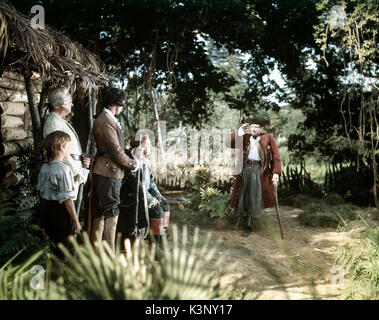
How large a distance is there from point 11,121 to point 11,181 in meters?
0.88

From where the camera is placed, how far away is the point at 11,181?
4.88 m

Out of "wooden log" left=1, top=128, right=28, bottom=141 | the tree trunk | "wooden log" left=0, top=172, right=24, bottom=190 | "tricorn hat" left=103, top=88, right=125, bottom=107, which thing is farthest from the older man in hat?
"wooden log" left=1, top=128, right=28, bottom=141

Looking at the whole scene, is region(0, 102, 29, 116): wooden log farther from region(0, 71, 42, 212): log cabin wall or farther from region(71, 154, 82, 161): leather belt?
region(71, 154, 82, 161): leather belt

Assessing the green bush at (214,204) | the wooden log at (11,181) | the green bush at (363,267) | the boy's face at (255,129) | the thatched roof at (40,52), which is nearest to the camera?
the thatched roof at (40,52)

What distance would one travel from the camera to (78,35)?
7.46 meters

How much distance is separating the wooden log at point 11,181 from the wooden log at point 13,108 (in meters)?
0.87

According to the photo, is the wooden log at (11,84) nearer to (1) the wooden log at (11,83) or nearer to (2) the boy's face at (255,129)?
(1) the wooden log at (11,83)

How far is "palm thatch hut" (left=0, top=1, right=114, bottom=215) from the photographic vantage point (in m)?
3.62

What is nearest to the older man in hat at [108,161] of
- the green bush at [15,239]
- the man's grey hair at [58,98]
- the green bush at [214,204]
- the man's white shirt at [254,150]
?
the man's grey hair at [58,98]

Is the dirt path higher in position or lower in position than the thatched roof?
lower

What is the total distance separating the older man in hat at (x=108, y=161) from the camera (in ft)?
12.7

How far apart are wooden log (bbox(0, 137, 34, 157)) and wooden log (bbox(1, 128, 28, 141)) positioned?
6 cm

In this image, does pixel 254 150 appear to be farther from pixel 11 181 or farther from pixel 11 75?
pixel 11 75
